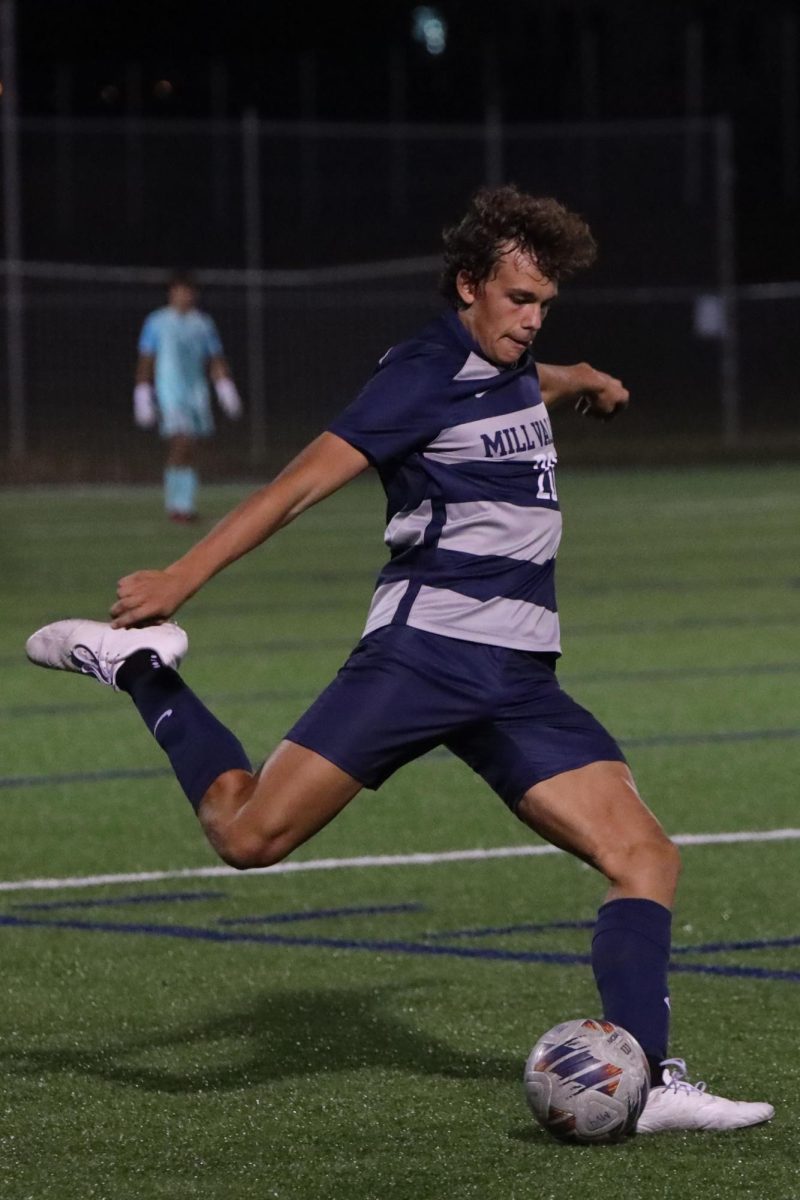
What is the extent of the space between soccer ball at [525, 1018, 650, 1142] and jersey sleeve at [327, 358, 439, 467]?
1.21m

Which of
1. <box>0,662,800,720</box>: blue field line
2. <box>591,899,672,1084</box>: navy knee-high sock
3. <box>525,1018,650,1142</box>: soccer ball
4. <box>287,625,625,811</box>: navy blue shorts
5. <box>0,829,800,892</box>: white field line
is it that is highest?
<box>287,625,625,811</box>: navy blue shorts

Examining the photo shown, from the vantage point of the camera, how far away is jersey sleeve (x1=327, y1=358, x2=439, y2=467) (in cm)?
474

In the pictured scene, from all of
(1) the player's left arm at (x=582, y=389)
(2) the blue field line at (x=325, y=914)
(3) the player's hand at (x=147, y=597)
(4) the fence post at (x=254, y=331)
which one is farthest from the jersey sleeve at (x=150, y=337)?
(3) the player's hand at (x=147, y=597)

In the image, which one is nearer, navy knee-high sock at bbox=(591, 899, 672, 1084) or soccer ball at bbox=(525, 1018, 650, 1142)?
soccer ball at bbox=(525, 1018, 650, 1142)

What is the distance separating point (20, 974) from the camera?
19.9 feet

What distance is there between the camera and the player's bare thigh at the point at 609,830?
4785 millimetres

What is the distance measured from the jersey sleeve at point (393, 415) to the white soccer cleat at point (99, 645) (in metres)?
0.79

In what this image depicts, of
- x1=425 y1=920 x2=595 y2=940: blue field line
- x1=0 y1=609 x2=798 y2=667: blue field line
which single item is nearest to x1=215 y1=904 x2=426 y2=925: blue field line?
x1=425 y1=920 x2=595 y2=940: blue field line

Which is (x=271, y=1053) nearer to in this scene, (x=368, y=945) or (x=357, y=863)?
(x=368, y=945)

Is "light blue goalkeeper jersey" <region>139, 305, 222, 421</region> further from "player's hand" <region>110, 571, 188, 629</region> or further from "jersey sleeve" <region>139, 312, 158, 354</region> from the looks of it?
"player's hand" <region>110, 571, 188, 629</region>

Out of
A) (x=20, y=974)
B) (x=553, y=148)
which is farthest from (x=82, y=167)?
(x=20, y=974)

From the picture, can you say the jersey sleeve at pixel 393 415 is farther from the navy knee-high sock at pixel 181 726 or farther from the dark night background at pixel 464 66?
the dark night background at pixel 464 66

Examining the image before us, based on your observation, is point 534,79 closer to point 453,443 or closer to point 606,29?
point 606,29

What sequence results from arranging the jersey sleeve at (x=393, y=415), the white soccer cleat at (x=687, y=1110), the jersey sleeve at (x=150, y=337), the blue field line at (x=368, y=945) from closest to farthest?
the white soccer cleat at (x=687, y=1110) < the jersey sleeve at (x=393, y=415) < the blue field line at (x=368, y=945) < the jersey sleeve at (x=150, y=337)
